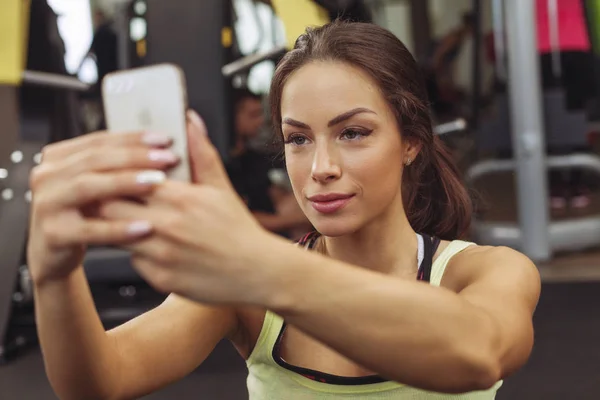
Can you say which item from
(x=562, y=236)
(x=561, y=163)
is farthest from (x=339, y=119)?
(x=561, y=163)

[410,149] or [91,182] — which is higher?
[91,182]

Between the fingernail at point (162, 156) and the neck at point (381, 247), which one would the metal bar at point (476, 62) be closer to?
the neck at point (381, 247)

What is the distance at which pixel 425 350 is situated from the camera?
0.50 metres

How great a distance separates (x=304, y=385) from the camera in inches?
33.2

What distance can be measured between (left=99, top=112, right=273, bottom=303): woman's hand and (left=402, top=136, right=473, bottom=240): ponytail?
0.70 m

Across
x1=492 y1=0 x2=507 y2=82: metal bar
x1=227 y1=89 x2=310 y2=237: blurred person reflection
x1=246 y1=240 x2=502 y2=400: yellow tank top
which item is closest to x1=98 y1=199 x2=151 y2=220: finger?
x1=246 y1=240 x2=502 y2=400: yellow tank top

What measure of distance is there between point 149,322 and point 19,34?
145 centimetres

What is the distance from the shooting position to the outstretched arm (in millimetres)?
476

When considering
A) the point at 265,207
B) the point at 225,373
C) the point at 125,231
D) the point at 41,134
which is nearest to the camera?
the point at 125,231

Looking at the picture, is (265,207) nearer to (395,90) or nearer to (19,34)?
(19,34)

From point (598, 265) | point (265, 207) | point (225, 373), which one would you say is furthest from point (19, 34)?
point (598, 265)

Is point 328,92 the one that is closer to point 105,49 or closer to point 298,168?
point 298,168

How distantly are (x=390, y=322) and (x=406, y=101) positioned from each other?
0.47 m

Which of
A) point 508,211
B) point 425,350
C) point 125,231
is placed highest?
point 125,231
